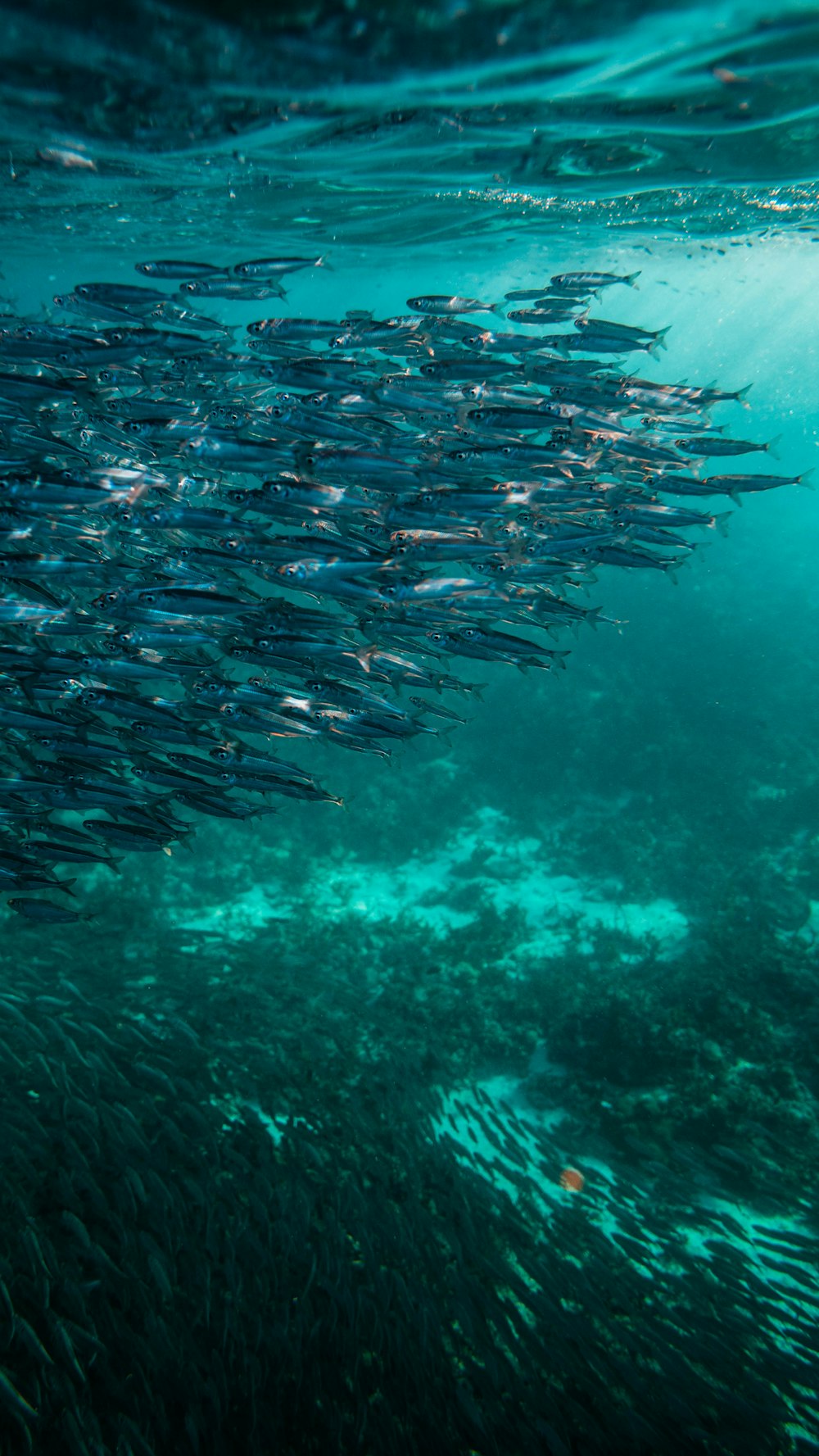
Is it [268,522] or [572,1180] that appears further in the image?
[572,1180]

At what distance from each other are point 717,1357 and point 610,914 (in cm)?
833

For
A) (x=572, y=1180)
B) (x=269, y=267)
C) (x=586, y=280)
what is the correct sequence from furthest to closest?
1. (x=586, y=280)
2. (x=572, y=1180)
3. (x=269, y=267)

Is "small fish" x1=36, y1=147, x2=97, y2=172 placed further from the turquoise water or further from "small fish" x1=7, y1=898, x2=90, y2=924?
"small fish" x1=7, y1=898, x2=90, y2=924

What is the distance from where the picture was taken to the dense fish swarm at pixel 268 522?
488 centimetres

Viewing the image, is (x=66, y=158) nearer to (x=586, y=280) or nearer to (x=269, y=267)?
(x=269, y=267)

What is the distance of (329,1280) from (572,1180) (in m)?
3.76

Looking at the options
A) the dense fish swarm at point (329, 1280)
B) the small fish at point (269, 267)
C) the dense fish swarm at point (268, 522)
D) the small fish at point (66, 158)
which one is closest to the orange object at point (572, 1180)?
the dense fish swarm at point (329, 1280)

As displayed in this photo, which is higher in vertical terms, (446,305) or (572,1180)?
(446,305)

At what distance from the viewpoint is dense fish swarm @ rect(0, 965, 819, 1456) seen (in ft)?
12.7

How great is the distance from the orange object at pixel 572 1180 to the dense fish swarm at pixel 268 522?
539cm

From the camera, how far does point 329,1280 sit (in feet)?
15.1

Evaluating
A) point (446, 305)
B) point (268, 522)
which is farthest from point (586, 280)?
point (268, 522)

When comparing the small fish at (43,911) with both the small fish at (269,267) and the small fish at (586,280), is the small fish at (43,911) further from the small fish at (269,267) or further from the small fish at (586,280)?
the small fish at (586,280)

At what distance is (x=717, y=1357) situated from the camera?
468 centimetres
